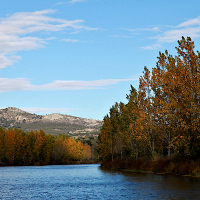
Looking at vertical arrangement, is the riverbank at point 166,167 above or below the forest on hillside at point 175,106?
below

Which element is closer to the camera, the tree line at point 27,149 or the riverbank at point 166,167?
the riverbank at point 166,167

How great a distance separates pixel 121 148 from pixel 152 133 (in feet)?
79.9

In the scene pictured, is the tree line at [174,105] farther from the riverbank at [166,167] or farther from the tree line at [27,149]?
the tree line at [27,149]

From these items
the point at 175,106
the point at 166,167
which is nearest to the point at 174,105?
the point at 175,106

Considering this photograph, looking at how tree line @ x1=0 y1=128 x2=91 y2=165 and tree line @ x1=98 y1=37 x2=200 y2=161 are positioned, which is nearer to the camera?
tree line @ x1=98 y1=37 x2=200 y2=161

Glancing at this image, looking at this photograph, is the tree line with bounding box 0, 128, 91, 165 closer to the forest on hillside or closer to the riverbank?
Result: the riverbank

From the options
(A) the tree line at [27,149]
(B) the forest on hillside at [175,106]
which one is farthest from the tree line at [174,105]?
(A) the tree line at [27,149]

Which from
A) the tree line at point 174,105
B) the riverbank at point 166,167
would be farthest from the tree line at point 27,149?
the tree line at point 174,105

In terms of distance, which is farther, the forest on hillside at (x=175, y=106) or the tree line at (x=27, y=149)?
the tree line at (x=27, y=149)

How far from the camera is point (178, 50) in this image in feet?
146

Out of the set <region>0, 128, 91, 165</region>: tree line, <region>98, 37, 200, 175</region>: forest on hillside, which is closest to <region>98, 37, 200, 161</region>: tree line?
<region>98, 37, 200, 175</region>: forest on hillside

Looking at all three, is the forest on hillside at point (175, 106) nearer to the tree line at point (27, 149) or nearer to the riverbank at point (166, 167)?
the riverbank at point (166, 167)

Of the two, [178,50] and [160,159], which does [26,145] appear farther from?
[178,50]

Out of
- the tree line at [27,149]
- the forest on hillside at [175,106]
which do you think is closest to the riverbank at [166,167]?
the forest on hillside at [175,106]
